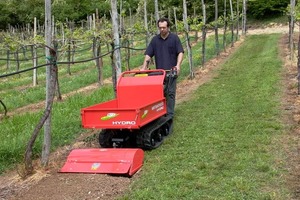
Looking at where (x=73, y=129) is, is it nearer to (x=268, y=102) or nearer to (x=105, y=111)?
(x=105, y=111)

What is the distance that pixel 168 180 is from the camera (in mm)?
5059

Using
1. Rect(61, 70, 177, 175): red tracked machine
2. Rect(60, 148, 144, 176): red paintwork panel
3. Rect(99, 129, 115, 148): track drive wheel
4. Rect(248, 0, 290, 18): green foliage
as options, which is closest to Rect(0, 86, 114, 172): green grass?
Rect(99, 129, 115, 148): track drive wheel

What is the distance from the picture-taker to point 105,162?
213 inches

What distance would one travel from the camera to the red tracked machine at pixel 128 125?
5.44m

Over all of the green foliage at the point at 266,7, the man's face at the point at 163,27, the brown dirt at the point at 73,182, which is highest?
the green foliage at the point at 266,7

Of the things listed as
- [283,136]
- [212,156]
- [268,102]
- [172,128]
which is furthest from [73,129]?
[268,102]

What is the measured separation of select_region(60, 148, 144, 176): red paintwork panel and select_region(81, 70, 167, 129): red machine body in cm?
58

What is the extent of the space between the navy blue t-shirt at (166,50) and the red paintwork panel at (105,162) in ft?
→ 9.50

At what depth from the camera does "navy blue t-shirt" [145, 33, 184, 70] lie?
316 inches

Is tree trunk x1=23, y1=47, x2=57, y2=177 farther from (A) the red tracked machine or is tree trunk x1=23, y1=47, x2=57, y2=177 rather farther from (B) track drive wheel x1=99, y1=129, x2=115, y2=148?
(B) track drive wheel x1=99, y1=129, x2=115, y2=148

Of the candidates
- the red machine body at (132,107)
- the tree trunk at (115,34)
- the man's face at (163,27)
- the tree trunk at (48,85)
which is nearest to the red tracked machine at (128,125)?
the red machine body at (132,107)

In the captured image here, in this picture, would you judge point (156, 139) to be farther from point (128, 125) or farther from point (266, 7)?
point (266, 7)

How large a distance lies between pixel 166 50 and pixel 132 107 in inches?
56.9

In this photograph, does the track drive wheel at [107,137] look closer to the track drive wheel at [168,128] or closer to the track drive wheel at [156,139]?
the track drive wheel at [156,139]
